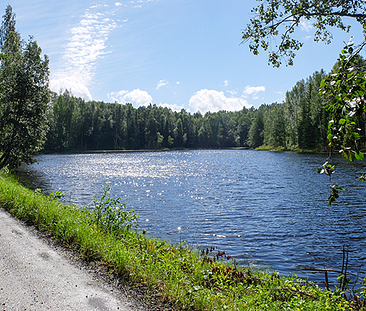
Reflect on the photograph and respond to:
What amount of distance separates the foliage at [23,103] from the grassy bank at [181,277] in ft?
55.6

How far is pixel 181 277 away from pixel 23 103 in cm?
2216

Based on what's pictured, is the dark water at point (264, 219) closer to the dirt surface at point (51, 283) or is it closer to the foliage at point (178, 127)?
the dirt surface at point (51, 283)

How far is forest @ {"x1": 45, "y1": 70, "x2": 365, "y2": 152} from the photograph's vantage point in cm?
7225

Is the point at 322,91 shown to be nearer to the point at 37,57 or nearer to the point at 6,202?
the point at 6,202

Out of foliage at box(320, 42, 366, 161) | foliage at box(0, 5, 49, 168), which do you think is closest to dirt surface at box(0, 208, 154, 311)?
foliage at box(320, 42, 366, 161)

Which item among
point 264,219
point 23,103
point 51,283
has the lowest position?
point 264,219

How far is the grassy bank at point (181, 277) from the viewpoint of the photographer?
4812mm

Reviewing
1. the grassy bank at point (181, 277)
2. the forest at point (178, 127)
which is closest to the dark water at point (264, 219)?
the grassy bank at point (181, 277)

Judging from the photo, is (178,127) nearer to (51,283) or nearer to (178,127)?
(178,127)

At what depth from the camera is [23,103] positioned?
22438mm

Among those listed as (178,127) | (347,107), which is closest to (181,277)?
(347,107)

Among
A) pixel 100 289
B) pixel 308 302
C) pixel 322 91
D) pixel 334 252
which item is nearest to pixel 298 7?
pixel 322 91

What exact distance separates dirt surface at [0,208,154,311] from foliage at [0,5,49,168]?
62.7 ft

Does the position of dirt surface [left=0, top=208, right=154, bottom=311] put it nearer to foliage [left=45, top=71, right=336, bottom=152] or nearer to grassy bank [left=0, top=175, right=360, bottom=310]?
grassy bank [left=0, top=175, right=360, bottom=310]
